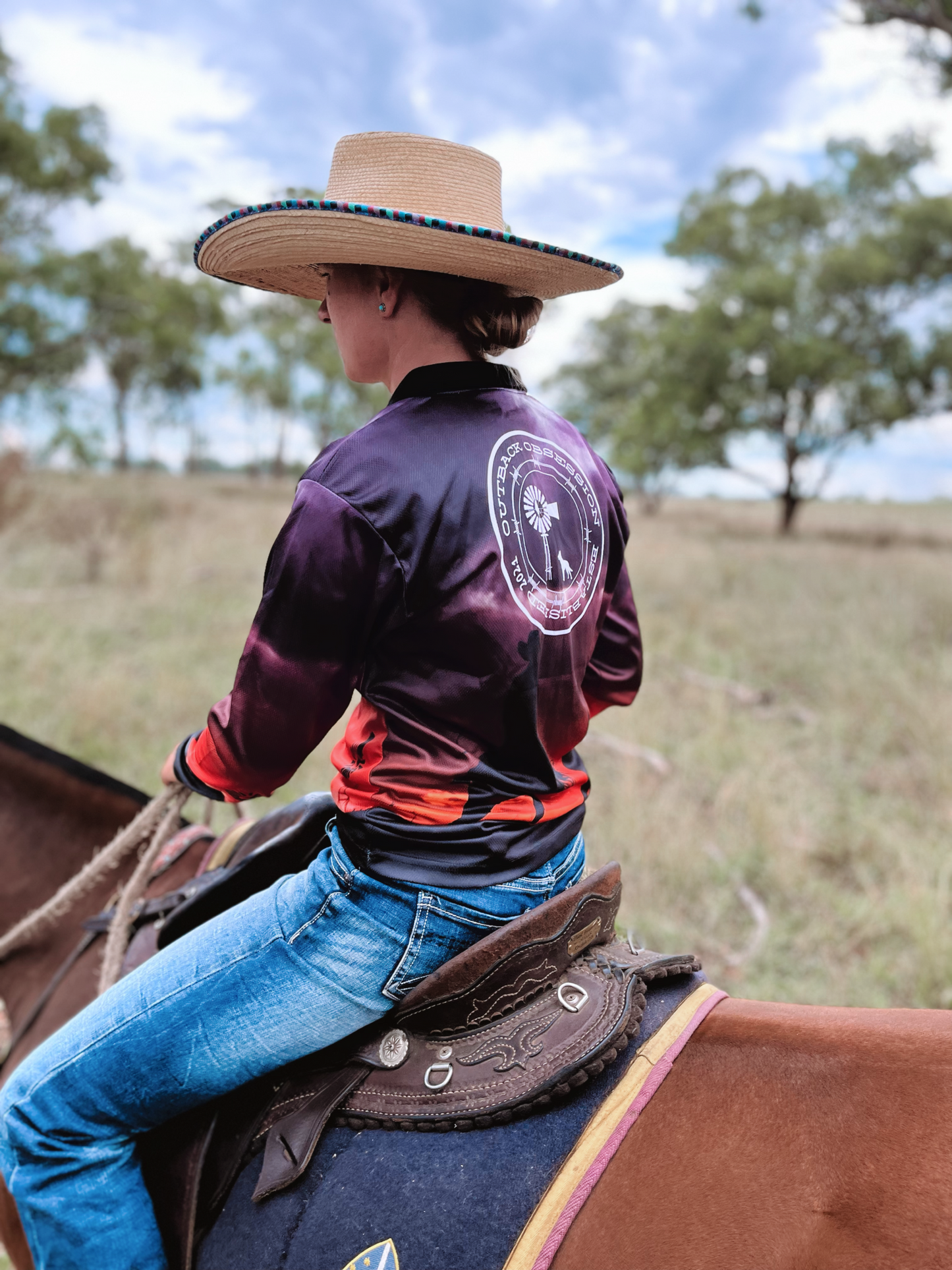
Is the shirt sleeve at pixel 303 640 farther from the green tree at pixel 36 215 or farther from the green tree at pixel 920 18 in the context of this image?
the green tree at pixel 36 215

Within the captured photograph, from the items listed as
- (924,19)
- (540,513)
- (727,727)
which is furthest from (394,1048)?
(924,19)

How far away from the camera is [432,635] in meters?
1.39

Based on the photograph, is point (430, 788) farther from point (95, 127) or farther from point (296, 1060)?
point (95, 127)

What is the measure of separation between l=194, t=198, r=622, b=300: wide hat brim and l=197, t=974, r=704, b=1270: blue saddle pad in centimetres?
143

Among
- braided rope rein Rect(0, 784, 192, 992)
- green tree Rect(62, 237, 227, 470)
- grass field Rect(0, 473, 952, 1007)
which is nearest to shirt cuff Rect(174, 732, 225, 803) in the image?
braided rope rein Rect(0, 784, 192, 992)

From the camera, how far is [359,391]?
1555 inches

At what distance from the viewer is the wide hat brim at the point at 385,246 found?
1.42m

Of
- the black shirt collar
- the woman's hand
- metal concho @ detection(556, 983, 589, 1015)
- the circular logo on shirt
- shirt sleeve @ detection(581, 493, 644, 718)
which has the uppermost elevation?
the black shirt collar

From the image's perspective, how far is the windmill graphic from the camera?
1467 mm

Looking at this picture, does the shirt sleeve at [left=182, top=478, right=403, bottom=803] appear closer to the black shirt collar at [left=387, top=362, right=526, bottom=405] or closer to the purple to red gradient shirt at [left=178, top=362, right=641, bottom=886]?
the purple to red gradient shirt at [left=178, top=362, right=641, bottom=886]

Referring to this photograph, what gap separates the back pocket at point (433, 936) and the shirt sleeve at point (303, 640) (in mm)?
357

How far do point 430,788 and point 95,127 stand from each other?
18.4m

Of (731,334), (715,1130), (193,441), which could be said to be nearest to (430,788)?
(715,1130)

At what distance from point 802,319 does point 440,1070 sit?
898 inches
